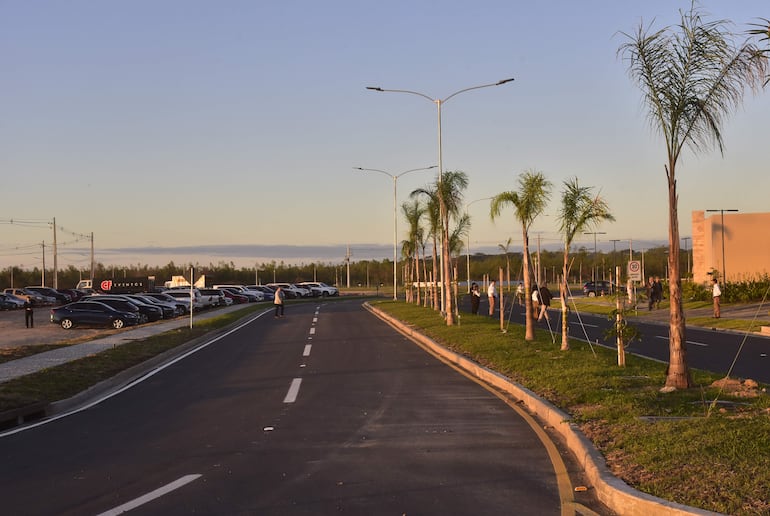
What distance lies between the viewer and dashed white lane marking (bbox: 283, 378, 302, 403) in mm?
13269

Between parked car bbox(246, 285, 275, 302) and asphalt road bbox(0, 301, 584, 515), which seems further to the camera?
parked car bbox(246, 285, 275, 302)

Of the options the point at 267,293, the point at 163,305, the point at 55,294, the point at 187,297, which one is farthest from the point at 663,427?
the point at 267,293

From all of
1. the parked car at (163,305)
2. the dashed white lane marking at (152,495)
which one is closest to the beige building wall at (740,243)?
the parked car at (163,305)

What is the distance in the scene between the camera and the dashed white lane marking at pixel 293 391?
13269 mm

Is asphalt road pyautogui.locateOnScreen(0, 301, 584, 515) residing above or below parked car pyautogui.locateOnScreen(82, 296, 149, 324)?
below

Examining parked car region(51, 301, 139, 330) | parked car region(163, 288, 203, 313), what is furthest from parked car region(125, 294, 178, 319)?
parked car region(51, 301, 139, 330)

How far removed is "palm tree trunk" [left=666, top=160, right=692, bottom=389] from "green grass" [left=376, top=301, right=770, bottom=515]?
1.05ft

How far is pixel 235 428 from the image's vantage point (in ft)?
35.2

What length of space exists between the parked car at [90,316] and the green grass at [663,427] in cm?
2682

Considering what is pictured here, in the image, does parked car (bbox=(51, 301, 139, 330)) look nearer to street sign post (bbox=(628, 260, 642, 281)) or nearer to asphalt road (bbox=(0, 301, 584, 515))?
asphalt road (bbox=(0, 301, 584, 515))

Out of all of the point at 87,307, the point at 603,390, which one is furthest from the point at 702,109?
the point at 87,307

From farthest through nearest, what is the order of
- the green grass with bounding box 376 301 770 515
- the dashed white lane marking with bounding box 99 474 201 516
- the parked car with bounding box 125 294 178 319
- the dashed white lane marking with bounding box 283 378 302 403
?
the parked car with bounding box 125 294 178 319, the dashed white lane marking with bounding box 283 378 302 403, the dashed white lane marking with bounding box 99 474 201 516, the green grass with bounding box 376 301 770 515

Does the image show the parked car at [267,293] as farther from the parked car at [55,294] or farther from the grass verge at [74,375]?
the grass verge at [74,375]

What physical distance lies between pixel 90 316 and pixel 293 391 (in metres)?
27.2
